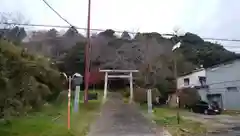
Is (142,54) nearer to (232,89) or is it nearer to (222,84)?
(222,84)

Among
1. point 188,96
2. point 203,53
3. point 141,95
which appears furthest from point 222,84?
point 203,53

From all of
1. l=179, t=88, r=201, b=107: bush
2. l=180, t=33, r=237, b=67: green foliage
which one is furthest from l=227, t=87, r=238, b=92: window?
l=180, t=33, r=237, b=67: green foliage

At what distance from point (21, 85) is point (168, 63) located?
2517 cm

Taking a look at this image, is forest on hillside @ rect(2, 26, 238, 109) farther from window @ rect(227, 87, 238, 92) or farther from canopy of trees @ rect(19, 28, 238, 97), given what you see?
window @ rect(227, 87, 238, 92)

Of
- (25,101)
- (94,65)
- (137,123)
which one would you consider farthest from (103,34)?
(25,101)

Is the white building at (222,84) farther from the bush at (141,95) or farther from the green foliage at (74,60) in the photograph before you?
the green foliage at (74,60)

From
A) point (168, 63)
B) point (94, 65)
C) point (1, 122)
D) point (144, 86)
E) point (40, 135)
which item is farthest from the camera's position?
point (94, 65)

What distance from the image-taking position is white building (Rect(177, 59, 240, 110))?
2964 centimetres

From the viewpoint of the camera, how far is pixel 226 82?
100 ft

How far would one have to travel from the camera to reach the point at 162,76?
32.8 m

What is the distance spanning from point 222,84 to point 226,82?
464mm

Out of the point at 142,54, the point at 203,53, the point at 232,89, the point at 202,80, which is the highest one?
the point at 203,53

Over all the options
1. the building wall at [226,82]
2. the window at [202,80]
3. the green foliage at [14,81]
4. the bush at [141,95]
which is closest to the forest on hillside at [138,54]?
the building wall at [226,82]

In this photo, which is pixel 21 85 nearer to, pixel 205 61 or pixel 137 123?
pixel 137 123
